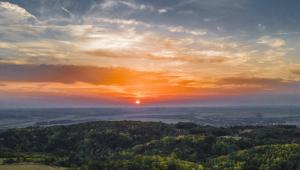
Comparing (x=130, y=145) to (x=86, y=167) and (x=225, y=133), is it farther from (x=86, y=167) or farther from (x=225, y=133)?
(x=86, y=167)

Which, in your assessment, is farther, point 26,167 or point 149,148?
point 149,148

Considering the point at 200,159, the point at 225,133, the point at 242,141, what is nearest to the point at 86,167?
the point at 200,159

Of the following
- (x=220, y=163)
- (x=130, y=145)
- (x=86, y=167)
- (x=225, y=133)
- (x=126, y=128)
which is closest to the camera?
(x=86, y=167)

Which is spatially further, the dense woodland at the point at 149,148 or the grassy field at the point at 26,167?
the dense woodland at the point at 149,148

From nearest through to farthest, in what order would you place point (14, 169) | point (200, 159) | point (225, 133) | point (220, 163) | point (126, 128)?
point (14, 169)
point (220, 163)
point (200, 159)
point (225, 133)
point (126, 128)

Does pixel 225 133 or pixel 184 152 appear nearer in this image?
pixel 184 152

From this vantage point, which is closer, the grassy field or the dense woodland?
the grassy field

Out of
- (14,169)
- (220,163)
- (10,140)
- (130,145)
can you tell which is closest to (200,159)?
(220,163)

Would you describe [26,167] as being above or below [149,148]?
above
